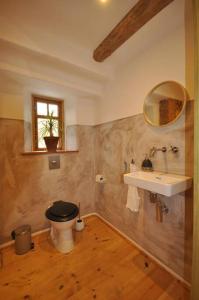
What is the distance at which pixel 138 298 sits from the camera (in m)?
1.21

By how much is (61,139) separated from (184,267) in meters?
2.26

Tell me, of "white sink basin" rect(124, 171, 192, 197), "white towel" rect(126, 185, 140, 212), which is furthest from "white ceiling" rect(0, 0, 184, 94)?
"white towel" rect(126, 185, 140, 212)

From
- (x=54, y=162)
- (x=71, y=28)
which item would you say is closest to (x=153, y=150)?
(x=54, y=162)

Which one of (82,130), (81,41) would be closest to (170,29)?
(81,41)

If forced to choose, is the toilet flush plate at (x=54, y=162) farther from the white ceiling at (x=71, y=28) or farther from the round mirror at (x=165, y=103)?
the round mirror at (x=165, y=103)

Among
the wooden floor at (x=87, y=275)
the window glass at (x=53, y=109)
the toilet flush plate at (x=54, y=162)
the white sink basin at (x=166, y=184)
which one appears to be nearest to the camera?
the white sink basin at (x=166, y=184)

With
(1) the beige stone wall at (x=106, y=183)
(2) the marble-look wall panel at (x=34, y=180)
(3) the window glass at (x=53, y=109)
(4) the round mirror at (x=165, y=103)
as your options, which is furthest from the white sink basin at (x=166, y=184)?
(3) the window glass at (x=53, y=109)

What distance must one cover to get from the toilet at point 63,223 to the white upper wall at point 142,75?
1.40 metres

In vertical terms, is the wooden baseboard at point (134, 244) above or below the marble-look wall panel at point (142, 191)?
below

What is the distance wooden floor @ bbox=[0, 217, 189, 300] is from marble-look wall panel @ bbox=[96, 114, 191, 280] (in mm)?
196

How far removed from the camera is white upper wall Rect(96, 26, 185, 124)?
1356 millimetres

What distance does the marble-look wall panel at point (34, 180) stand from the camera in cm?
184

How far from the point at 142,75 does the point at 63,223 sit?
1.96m

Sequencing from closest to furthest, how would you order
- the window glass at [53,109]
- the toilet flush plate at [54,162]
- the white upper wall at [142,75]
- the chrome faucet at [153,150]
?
the white upper wall at [142,75], the chrome faucet at [153,150], the toilet flush plate at [54,162], the window glass at [53,109]
